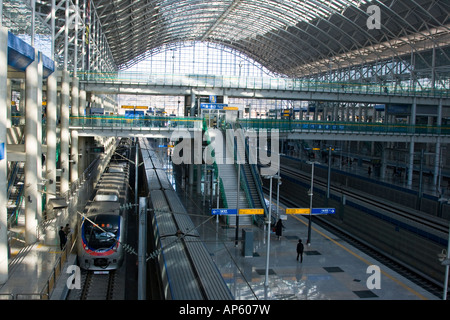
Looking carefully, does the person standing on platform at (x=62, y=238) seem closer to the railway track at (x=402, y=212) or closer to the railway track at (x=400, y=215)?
the railway track at (x=400, y=215)

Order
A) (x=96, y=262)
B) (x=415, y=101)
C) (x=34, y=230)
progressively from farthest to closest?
(x=415, y=101)
(x=34, y=230)
(x=96, y=262)

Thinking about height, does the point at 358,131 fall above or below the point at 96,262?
above

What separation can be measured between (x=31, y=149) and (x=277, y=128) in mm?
21701

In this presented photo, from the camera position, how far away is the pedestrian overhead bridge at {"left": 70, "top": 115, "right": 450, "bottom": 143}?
1320 inches

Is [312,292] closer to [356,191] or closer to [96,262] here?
[96,262]

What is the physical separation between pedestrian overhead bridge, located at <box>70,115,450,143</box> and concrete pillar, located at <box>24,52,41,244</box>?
12.4m

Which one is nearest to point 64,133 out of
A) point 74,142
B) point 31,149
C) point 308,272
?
point 74,142

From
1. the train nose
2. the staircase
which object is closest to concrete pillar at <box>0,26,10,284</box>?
the train nose

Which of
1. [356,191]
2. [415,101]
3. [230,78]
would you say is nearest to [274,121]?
[230,78]

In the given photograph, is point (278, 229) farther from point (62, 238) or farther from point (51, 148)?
point (51, 148)

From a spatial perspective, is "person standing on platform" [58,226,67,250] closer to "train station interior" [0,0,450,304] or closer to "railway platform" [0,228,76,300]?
"train station interior" [0,0,450,304]

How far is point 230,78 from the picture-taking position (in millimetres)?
40812

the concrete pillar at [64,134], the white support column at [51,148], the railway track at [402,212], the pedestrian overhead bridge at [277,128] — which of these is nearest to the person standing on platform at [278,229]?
the railway track at [402,212]
